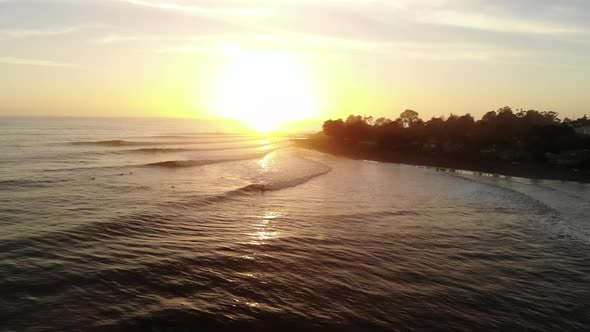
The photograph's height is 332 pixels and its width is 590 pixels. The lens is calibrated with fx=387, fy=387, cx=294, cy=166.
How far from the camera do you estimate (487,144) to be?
76250 millimetres

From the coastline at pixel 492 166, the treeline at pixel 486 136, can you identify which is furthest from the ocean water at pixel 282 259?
the treeline at pixel 486 136

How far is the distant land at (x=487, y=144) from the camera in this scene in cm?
5822

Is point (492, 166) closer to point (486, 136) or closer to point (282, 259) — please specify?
point (486, 136)

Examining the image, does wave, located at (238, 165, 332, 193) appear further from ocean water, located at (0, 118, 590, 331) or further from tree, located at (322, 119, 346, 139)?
tree, located at (322, 119, 346, 139)

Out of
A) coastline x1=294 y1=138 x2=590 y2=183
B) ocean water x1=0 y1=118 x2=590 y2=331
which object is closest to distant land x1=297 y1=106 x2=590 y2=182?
coastline x1=294 y1=138 x2=590 y2=183

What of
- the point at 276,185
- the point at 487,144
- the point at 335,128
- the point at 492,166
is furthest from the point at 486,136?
the point at 276,185

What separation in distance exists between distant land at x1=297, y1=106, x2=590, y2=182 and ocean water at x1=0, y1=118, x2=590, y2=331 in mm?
27808

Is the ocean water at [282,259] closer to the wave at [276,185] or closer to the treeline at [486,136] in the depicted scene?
the wave at [276,185]

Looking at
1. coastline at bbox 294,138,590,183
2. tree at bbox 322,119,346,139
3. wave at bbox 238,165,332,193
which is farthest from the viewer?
tree at bbox 322,119,346,139

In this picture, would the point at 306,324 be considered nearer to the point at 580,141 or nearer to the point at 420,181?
the point at 420,181

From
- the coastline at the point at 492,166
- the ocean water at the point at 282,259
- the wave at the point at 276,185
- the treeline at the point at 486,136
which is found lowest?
the ocean water at the point at 282,259

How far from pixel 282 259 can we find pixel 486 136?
72298 mm

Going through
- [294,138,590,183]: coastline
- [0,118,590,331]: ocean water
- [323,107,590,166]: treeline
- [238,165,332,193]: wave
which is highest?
[323,107,590,166]: treeline

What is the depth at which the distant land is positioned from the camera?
191 feet
